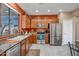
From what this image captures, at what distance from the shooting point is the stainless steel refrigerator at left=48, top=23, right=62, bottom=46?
734 cm

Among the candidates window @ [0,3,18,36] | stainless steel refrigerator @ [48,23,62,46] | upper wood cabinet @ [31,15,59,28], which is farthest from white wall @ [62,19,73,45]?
window @ [0,3,18,36]

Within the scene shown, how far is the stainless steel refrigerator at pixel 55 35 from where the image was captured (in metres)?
7.34

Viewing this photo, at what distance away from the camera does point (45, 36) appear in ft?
26.4

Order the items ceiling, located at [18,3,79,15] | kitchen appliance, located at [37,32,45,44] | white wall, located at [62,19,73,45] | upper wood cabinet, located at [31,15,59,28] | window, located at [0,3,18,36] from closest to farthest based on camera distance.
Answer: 1. window, located at [0,3,18,36]
2. ceiling, located at [18,3,79,15]
3. white wall, located at [62,19,73,45]
4. kitchen appliance, located at [37,32,45,44]
5. upper wood cabinet, located at [31,15,59,28]

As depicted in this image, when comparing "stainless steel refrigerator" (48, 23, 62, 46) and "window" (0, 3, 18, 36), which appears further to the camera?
"stainless steel refrigerator" (48, 23, 62, 46)

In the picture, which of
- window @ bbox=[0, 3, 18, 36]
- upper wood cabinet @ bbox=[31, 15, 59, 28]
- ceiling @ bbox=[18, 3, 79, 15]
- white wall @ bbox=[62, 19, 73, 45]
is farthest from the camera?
upper wood cabinet @ bbox=[31, 15, 59, 28]

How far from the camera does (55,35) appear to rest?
740 cm

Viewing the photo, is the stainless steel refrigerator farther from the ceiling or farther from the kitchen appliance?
the ceiling

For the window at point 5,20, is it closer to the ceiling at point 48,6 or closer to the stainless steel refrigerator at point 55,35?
the ceiling at point 48,6

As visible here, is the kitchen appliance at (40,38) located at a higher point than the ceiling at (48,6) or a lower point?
lower

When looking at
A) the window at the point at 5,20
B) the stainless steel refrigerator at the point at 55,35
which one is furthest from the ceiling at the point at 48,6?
the stainless steel refrigerator at the point at 55,35

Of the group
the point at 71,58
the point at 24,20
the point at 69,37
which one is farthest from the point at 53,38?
the point at 71,58

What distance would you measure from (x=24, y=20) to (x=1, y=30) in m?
3.35

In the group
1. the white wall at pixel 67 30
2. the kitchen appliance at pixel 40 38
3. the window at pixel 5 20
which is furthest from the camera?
the kitchen appliance at pixel 40 38
